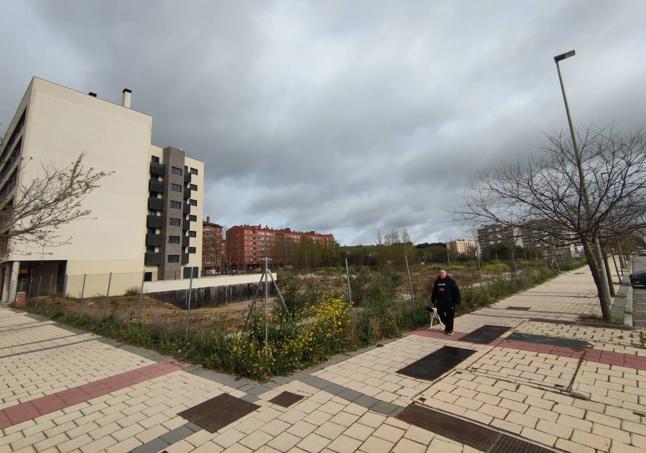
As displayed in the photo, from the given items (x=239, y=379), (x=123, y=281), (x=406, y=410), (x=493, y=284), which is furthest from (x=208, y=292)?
(x=406, y=410)

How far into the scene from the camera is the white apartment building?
1046 inches

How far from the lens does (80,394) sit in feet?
15.8

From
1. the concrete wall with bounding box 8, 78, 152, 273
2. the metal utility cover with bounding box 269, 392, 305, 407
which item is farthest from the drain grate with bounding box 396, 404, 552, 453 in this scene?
the concrete wall with bounding box 8, 78, 152, 273

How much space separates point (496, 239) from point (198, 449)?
10236mm

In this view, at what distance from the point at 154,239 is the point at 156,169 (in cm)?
977

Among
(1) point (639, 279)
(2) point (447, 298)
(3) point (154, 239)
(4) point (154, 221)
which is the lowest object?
(1) point (639, 279)

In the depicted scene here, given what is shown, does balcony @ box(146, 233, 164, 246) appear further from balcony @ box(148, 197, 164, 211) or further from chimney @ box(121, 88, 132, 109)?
chimney @ box(121, 88, 132, 109)

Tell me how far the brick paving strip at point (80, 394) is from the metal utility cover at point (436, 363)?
434 centimetres

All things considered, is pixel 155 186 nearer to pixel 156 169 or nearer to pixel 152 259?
pixel 156 169

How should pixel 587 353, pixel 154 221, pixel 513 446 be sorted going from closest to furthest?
pixel 513 446 < pixel 587 353 < pixel 154 221

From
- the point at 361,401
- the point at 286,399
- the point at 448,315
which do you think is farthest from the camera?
the point at 448,315

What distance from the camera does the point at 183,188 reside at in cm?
4416

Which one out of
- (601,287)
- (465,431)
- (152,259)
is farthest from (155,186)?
(465,431)

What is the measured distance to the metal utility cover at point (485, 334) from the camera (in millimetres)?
6988
